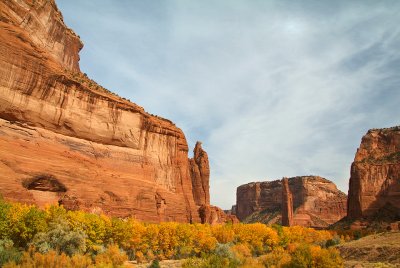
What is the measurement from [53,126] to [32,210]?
58.9ft

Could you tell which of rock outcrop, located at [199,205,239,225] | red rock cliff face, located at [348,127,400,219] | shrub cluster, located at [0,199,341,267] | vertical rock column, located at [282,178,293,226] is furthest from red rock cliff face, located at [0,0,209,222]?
vertical rock column, located at [282,178,293,226]

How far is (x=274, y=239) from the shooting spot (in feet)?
210

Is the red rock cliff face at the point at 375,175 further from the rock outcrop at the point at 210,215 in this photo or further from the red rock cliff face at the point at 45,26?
the red rock cliff face at the point at 45,26

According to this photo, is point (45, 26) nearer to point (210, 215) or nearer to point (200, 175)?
point (210, 215)

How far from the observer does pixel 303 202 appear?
170500mm

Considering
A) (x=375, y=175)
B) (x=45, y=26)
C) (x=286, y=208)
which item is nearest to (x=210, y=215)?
(x=375, y=175)

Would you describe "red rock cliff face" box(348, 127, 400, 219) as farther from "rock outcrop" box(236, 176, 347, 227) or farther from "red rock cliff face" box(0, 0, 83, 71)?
"red rock cliff face" box(0, 0, 83, 71)

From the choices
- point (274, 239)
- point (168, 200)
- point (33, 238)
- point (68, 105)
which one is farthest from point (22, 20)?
point (274, 239)

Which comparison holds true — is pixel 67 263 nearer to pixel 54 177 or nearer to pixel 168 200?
pixel 54 177

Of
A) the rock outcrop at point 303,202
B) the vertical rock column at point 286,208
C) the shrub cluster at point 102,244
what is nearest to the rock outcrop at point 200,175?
the shrub cluster at point 102,244

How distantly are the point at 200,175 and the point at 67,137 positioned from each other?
46.0 m

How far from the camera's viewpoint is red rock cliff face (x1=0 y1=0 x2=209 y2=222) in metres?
46.3

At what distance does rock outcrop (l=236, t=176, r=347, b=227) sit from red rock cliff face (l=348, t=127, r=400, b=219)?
6491 centimetres

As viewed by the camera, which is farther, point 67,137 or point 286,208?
point 286,208
